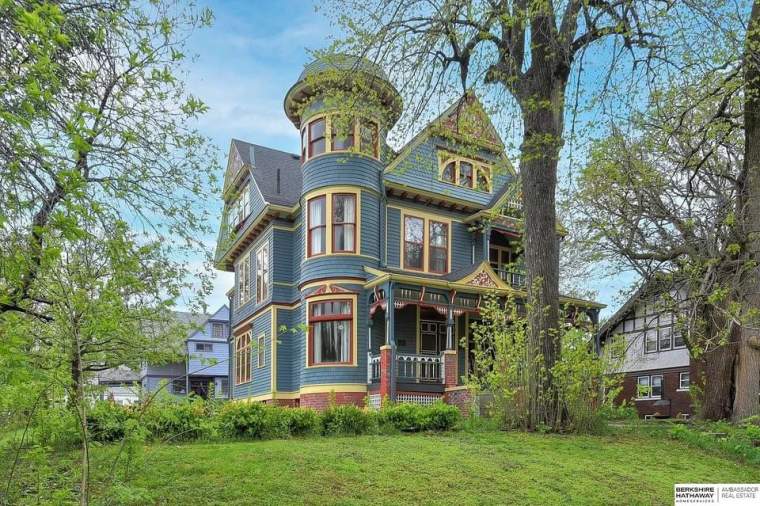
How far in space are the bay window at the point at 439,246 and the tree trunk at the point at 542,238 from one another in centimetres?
888

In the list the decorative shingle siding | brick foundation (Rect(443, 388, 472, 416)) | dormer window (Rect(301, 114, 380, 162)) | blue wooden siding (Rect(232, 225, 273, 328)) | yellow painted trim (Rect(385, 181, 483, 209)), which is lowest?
brick foundation (Rect(443, 388, 472, 416))

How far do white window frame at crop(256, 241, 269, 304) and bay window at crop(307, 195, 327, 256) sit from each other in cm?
277

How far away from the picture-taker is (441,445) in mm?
7934

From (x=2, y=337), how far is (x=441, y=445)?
18.6 ft

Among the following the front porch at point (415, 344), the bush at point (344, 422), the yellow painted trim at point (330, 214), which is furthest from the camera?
the yellow painted trim at point (330, 214)

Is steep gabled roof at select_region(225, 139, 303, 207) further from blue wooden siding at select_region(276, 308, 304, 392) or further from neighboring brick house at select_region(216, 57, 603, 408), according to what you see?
blue wooden siding at select_region(276, 308, 304, 392)

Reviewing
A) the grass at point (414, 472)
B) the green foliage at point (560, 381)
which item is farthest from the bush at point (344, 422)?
the green foliage at point (560, 381)

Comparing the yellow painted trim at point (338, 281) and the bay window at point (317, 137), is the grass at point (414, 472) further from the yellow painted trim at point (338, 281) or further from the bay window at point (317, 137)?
the bay window at point (317, 137)

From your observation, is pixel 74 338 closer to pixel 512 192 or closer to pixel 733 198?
pixel 512 192

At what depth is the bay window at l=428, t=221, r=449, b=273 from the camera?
19406mm

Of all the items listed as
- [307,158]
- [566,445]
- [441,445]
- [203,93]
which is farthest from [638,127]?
[307,158]

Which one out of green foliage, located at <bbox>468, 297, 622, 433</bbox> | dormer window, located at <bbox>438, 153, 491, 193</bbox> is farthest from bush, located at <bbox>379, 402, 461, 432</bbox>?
dormer window, located at <bbox>438, 153, 491, 193</bbox>

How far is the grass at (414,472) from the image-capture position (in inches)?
212

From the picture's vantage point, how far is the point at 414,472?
→ 6270mm
